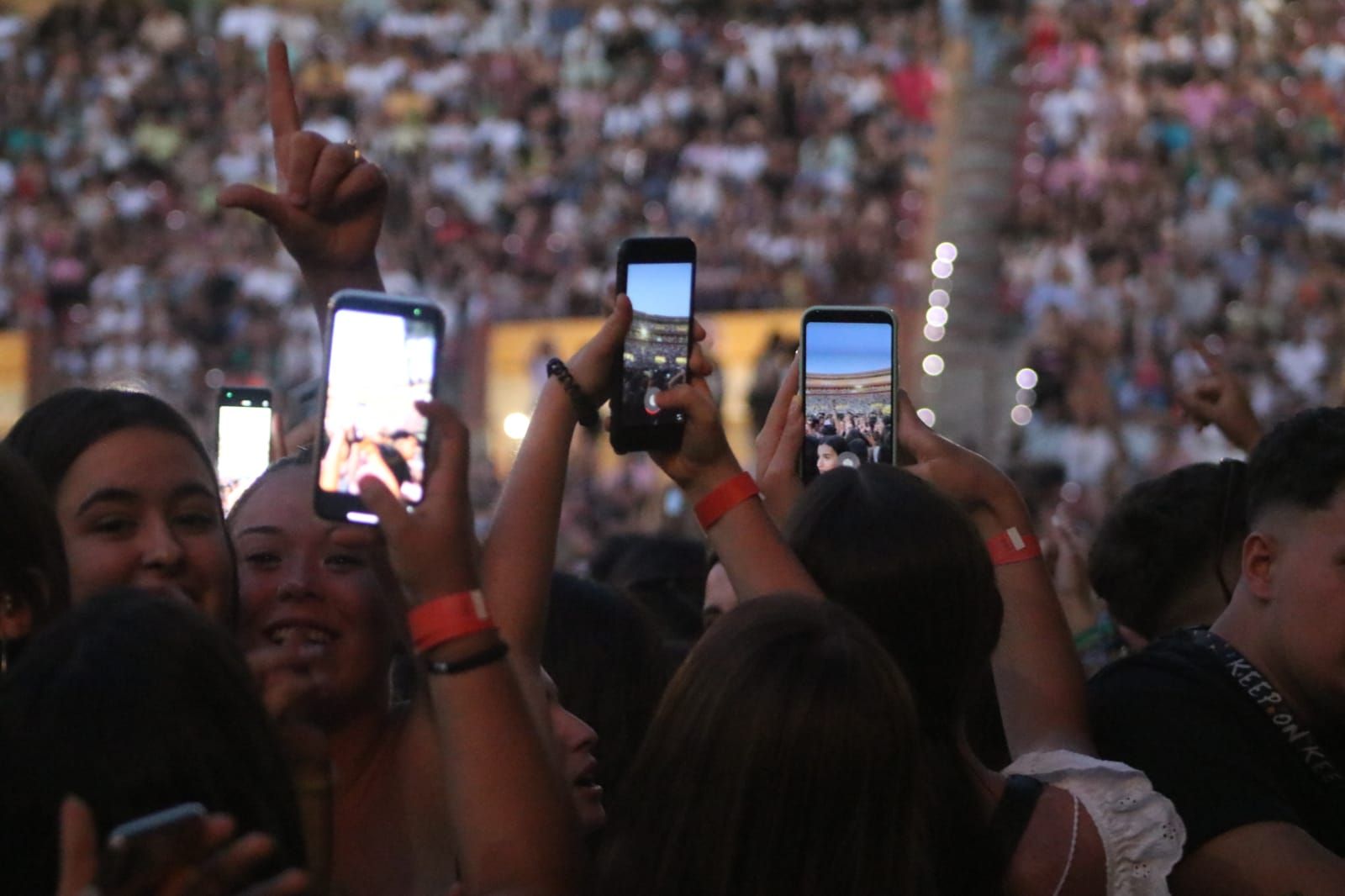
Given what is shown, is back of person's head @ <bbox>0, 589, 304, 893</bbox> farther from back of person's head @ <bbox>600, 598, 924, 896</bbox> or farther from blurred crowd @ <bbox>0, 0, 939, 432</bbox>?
blurred crowd @ <bbox>0, 0, 939, 432</bbox>

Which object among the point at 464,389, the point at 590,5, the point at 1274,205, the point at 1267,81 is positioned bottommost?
the point at 464,389

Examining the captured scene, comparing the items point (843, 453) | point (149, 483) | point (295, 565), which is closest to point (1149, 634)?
point (843, 453)

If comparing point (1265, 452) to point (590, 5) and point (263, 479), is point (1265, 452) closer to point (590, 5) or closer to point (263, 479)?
point (263, 479)

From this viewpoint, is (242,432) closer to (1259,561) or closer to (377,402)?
(377,402)

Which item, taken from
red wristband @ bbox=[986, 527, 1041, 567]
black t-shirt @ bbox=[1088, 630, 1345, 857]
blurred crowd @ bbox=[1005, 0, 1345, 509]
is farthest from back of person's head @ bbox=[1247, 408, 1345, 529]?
blurred crowd @ bbox=[1005, 0, 1345, 509]

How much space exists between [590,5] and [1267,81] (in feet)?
24.6

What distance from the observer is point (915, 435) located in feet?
9.49

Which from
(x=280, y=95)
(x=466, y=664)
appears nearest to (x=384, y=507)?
(x=466, y=664)

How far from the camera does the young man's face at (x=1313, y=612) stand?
275 cm

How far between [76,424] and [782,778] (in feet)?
3.41

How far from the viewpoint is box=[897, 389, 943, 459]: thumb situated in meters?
2.87

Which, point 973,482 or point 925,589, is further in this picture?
point 973,482

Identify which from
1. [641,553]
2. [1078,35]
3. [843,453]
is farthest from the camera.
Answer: [1078,35]

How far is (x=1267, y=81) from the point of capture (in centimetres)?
1522
